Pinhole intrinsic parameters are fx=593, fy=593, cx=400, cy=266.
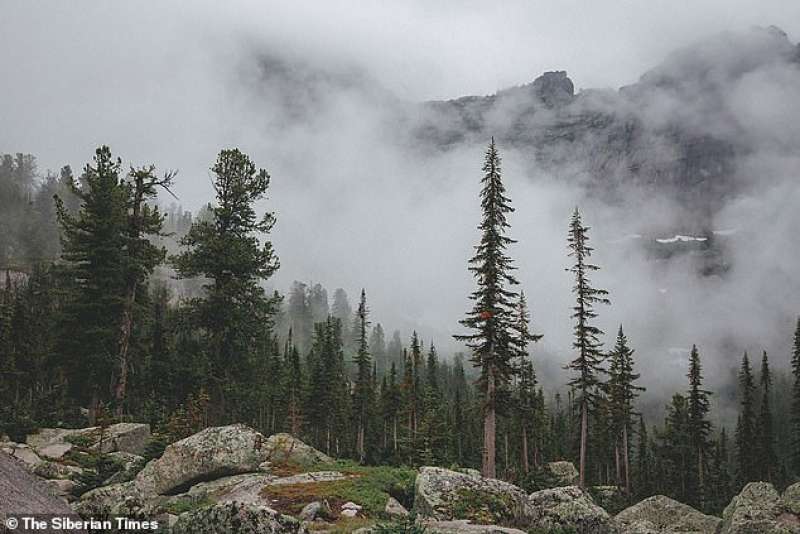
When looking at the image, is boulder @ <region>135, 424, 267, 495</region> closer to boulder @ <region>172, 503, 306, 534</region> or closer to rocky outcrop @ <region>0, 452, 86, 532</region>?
boulder @ <region>172, 503, 306, 534</region>

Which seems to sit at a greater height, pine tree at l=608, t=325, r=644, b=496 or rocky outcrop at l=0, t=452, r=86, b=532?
pine tree at l=608, t=325, r=644, b=496

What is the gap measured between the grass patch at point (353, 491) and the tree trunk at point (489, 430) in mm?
10288

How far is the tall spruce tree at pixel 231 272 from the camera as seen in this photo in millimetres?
32594

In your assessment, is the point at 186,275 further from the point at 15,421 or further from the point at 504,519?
the point at 504,519

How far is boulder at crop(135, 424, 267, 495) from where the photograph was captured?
67.8 feet

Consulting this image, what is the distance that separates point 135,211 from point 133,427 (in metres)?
12.7

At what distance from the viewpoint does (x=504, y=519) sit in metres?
15.1

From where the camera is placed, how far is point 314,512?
1642cm

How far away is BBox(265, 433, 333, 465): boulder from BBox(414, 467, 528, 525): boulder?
10.3 metres

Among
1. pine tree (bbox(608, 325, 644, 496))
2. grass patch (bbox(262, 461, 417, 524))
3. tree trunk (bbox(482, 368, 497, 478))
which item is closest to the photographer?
grass patch (bbox(262, 461, 417, 524))

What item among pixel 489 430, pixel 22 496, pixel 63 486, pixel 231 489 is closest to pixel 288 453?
pixel 231 489

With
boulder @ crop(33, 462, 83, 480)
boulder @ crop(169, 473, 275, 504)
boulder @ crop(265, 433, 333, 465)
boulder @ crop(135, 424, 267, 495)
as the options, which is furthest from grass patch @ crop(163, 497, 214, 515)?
boulder @ crop(265, 433, 333, 465)

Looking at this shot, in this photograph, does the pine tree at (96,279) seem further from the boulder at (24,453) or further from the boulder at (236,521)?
the boulder at (236,521)

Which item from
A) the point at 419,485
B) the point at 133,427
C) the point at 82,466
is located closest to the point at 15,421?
the point at 133,427
